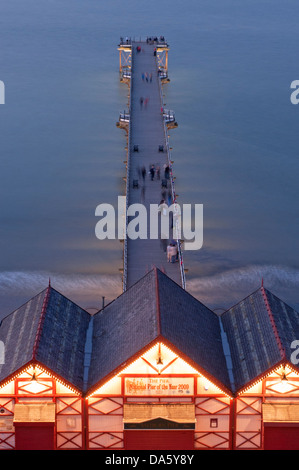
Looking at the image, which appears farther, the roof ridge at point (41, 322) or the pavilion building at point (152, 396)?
the roof ridge at point (41, 322)

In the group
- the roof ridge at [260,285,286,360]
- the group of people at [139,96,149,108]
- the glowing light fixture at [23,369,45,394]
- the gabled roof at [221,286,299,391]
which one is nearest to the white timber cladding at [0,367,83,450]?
the glowing light fixture at [23,369,45,394]

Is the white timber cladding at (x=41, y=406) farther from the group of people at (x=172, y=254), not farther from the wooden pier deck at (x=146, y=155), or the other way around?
the group of people at (x=172, y=254)

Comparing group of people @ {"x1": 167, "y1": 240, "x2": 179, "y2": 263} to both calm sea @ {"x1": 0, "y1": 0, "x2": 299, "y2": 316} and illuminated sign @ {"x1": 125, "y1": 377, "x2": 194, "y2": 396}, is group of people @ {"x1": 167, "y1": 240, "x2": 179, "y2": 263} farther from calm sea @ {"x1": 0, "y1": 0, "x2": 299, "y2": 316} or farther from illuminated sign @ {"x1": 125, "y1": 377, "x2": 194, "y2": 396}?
illuminated sign @ {"x1": 125, "y1": 377, "x2": 194, "y2": 396}

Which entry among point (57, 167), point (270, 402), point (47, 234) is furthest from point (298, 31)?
point (270, 402)

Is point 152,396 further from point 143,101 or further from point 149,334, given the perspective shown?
point 143,101

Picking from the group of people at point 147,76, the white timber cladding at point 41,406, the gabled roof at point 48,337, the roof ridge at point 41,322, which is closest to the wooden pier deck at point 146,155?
the group of people at point 147,76

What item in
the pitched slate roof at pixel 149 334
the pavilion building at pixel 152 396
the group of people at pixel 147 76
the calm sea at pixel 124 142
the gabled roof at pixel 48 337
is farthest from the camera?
the group of people at pixel 147 76

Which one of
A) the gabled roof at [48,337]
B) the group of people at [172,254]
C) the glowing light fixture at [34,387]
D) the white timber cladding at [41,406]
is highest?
the group of people at [172,254]
